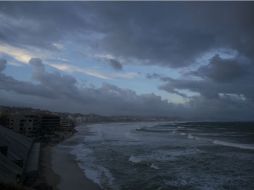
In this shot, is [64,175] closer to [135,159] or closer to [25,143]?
[135,159]

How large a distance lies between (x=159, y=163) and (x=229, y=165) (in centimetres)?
706

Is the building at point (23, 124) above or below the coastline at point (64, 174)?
above

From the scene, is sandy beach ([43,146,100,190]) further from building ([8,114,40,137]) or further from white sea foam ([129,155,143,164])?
building ([8,114,40,137])

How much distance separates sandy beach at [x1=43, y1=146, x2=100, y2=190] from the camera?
79.3 ft

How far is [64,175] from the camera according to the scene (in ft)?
92.6

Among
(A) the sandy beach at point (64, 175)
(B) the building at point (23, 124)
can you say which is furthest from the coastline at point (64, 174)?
(B) the building at point (23, 124)

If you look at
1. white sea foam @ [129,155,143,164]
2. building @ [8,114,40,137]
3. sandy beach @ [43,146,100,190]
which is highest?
building @ [8,114,40,137]

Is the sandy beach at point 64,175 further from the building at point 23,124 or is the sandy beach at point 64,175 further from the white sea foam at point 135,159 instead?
the building at point 23,124

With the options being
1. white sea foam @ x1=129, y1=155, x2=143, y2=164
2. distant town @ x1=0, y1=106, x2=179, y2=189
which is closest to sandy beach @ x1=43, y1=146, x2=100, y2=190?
distant town @ x1=0, y1=106, x2=179, y2=189

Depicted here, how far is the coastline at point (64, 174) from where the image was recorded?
24159 mm

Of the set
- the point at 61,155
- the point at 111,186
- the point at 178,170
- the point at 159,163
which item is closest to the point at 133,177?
the point at 111,186

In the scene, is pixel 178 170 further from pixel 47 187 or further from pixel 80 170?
pixel 47 187

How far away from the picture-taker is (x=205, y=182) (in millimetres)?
25312

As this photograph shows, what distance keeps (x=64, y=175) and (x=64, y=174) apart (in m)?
0.43
